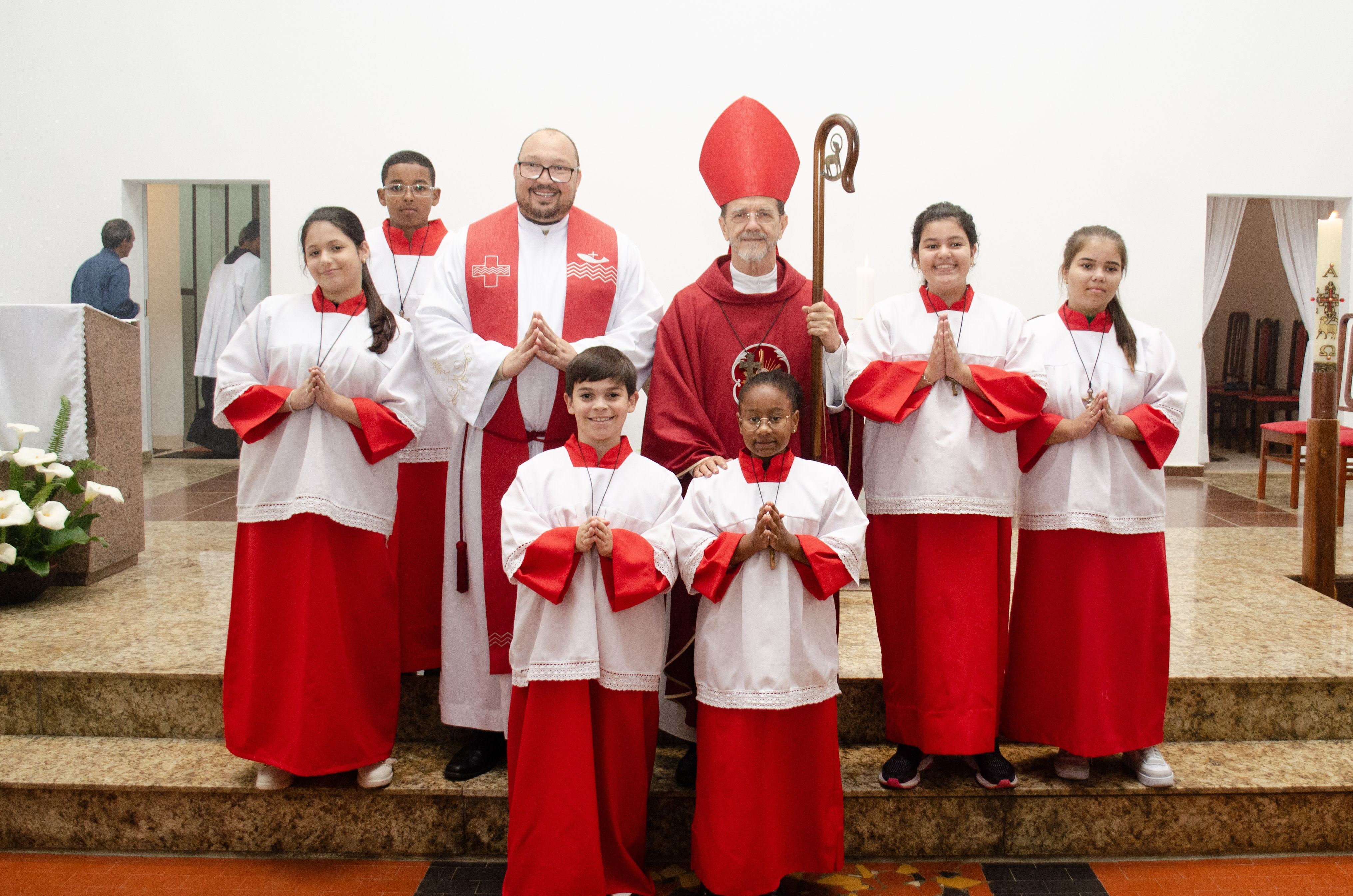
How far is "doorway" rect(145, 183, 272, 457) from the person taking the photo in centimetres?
939

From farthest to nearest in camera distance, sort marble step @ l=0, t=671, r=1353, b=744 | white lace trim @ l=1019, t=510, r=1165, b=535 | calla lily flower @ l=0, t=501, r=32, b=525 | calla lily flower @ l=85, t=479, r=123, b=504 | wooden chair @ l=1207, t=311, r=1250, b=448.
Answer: wooden chair @ l=1207, t=311, r=1250, b=448, calla lily flower @ l=85, t=479, r=123, b=504, calla lily flower @ l=0, t=501, r=32, b=525, marble step @ l=0, t=671, r=1353, b=744, white lace trim @ l=1019, t=510, r=1165, b=535

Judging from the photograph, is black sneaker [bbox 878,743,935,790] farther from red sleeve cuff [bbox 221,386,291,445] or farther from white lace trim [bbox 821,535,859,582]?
red sleeve cuff [bbox 221,386,291,445]

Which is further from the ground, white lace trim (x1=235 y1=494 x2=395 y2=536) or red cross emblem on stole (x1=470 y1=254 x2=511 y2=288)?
red cross emblem on stole (x1=470 y1=254 x2=511 y2=288)

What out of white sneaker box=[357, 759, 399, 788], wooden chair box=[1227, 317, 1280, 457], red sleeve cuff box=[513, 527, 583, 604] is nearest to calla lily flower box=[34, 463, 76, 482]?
white sneaker box=[357, 759, 399, 788]

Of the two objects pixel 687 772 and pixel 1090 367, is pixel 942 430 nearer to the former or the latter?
pixel 1090 367

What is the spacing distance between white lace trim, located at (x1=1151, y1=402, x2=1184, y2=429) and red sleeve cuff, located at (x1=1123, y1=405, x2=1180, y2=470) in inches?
0.4

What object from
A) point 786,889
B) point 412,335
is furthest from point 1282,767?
point 412,335

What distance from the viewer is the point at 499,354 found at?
113 inches

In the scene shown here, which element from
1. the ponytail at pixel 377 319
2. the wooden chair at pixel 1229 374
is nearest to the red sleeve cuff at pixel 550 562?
the ponytail at pixel 377 319

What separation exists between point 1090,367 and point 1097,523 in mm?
445

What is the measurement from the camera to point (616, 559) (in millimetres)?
2432

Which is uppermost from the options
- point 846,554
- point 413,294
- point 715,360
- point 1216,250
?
point 1216,250

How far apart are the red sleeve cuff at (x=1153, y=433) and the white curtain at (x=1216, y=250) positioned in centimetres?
639

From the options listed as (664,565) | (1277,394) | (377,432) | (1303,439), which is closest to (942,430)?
(664,565)
